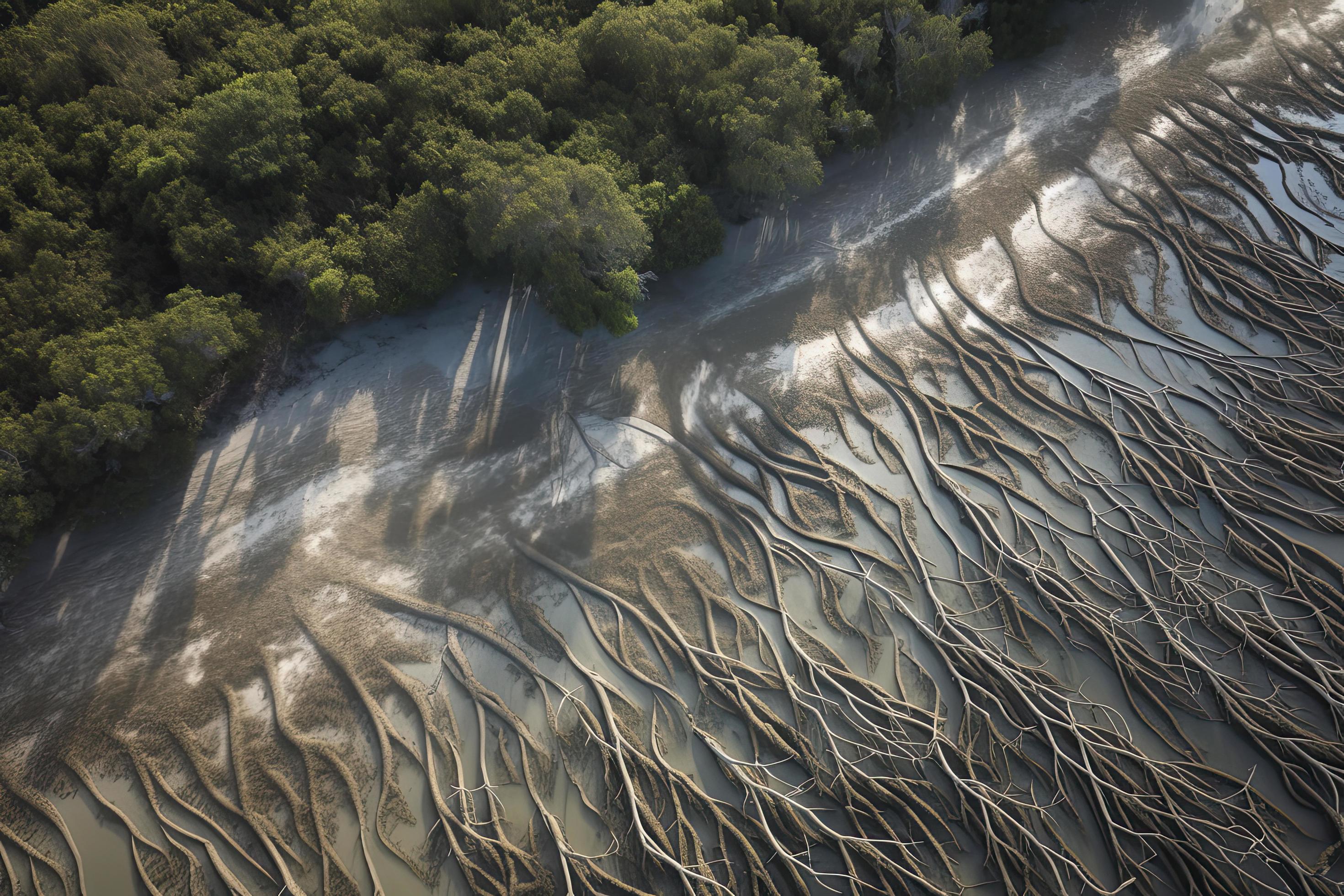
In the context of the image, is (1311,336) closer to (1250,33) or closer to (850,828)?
(1250,33)

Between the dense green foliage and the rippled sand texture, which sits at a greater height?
the dense green foliage

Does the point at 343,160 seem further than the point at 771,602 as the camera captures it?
Yes

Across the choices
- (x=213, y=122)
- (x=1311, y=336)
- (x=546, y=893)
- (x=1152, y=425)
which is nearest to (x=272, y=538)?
(x=546, y=893)

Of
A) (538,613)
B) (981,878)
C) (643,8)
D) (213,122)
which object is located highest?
(213,122)

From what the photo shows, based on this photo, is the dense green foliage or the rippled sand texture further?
the dense green foliage
